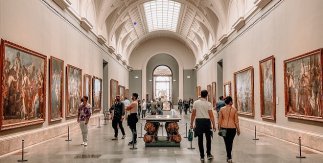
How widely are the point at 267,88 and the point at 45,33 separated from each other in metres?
10.2

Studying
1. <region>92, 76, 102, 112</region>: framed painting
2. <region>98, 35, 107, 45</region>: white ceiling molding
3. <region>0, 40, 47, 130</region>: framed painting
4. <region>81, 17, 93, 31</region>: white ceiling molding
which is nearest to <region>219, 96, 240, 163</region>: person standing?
<region>0, 40, 47, 130</region>: framed painting

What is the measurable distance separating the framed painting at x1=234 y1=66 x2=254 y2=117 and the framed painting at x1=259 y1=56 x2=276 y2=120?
1.71 m

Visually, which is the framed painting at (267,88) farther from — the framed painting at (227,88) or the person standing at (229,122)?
the framed painting at (227,88)

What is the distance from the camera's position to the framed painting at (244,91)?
19.7 meters

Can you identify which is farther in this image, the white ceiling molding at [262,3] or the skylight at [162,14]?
the skylight at [162,14]

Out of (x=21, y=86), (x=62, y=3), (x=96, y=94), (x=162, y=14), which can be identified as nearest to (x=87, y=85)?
(x=96, y=94)

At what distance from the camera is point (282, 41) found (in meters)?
A: 15.0

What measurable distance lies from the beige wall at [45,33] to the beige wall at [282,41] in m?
9.69

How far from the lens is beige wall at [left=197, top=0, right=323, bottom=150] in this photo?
12.0 meters

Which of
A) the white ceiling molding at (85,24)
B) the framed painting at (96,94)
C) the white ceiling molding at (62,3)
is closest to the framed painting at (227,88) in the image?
the framed painting at (96,94)

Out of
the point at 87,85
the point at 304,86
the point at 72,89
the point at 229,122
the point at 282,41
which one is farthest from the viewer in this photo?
the point at 87,85

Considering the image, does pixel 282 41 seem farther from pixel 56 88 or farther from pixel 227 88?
pixel 227 88

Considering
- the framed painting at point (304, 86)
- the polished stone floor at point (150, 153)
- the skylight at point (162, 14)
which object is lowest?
the polished stone floor at point (150, 153)

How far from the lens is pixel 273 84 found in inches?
633
